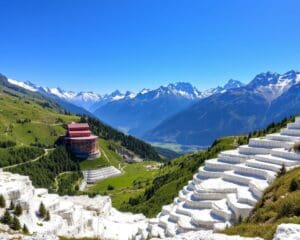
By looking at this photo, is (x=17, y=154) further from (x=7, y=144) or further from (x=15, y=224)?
(x=15, y=224)

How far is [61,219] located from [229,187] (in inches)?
1147

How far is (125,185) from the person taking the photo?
15412 centimetres

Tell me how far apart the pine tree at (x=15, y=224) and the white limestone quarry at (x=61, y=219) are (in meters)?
2.88

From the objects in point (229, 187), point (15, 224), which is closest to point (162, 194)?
point (229, 187)

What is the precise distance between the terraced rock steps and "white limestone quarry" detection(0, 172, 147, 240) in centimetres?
7773

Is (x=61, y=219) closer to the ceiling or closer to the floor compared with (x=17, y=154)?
closer to the floor

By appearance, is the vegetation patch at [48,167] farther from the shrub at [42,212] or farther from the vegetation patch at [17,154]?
the shrub at [42,212]

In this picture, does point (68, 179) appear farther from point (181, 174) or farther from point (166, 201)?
point (166, 201)

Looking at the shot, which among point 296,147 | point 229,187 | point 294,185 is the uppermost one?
point 296,147

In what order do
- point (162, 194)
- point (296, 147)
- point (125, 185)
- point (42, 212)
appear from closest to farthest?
1. point (296, 147)
2. point (42, 212)
3. point (162, 194)
4. point (125, 185)

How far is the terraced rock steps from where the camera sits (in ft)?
561

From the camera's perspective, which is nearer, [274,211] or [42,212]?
[274,211]

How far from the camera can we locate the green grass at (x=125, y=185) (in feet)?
436

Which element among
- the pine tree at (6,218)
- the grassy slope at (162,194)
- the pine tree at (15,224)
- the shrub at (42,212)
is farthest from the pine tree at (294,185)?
the grassy slope at (162,194)
